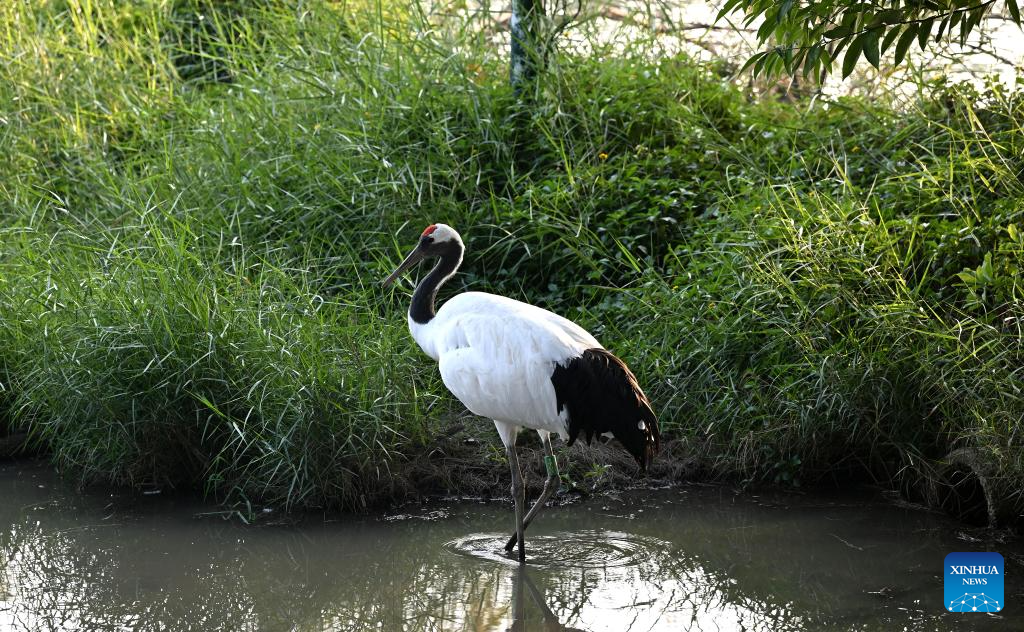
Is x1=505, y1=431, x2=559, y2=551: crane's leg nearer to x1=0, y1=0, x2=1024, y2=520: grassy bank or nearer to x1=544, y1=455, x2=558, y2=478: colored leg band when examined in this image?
x1=544, y1=455, x2=558, y2=478: colored leg band

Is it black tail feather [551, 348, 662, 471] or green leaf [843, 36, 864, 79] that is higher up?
green leaf [843, 36, 864, 79]

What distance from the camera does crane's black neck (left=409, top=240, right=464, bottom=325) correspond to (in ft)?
17.6

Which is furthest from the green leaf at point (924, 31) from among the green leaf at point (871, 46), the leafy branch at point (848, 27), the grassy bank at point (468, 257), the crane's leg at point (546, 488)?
the crane's leg at point (546, 488)

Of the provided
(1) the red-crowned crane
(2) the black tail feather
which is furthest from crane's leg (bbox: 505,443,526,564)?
(2) the black tail feather

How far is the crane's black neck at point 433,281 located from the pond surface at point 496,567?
0.89 m

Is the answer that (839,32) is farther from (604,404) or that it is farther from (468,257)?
(468,257)

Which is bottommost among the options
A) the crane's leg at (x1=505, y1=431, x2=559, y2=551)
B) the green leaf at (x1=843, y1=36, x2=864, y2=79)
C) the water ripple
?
the water ripple

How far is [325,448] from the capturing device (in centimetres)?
525

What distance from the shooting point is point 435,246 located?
554 cm

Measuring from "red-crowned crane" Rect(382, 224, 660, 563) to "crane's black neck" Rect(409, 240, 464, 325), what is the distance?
28cm

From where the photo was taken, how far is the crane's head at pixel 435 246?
18.1 ft

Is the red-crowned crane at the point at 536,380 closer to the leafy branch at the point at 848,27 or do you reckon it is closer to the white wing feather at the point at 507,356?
the white wing feather at the point at 507,356

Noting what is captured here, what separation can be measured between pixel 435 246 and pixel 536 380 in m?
1.08

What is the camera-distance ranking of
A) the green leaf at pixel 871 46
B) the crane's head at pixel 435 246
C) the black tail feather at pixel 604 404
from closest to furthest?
the green leaf at pixel 871 46 < the black tail feather at pixel 604 404 < the crane's head at pixel 435 246
